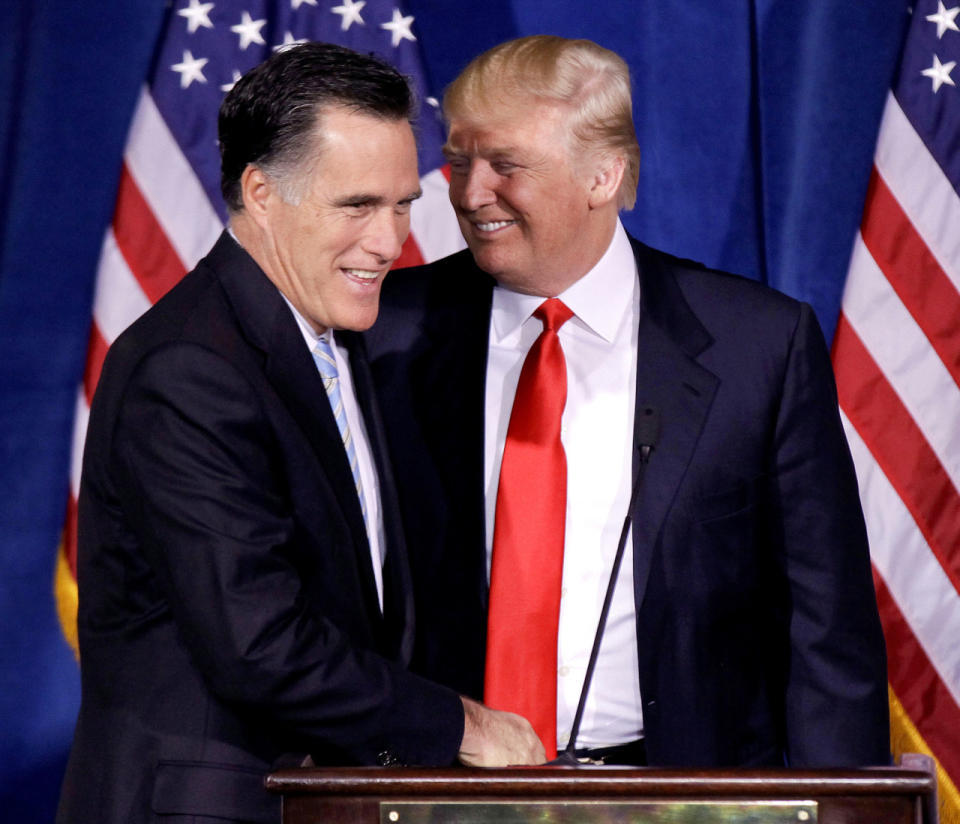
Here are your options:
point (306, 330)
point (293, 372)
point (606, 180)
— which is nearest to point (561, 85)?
point (606, 180)

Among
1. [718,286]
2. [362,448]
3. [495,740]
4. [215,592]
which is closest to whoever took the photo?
[215,592]

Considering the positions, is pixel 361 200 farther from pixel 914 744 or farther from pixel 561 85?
pixel 914 744

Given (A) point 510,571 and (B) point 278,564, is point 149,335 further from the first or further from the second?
(A) point 510,571

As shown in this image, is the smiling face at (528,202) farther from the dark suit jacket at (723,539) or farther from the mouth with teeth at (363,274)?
the mouth with teeth at (363,274)

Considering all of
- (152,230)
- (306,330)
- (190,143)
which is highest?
(190,143)

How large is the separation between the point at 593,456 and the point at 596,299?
237mm

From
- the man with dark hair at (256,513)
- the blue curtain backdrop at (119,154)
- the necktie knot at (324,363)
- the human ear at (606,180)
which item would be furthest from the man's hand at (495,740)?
the blue curtain backdrop at (119,154)

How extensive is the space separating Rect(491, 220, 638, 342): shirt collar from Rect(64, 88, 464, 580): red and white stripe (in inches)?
30.5

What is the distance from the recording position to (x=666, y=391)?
1.85 meters

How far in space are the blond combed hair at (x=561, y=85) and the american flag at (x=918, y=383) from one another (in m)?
0.89

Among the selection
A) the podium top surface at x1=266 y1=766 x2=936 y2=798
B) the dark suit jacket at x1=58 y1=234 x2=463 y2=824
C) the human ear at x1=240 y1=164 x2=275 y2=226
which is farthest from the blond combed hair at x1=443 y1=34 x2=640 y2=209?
the podium top surface at x1=266 y1=766 x2=936 y2=798

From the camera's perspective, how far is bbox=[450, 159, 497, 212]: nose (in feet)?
6.40

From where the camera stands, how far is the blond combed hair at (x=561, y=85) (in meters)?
1.98

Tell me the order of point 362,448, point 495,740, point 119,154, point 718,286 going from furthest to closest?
point 119,154
point 718,286
point 362,448
point 495,740
